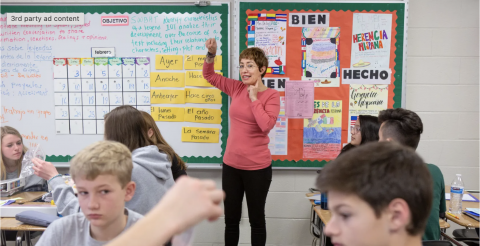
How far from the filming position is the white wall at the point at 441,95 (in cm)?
288

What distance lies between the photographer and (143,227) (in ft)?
1.69

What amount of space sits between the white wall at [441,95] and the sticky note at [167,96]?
644 mm

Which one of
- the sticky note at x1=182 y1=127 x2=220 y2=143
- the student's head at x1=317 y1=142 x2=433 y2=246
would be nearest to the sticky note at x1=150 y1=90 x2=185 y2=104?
the sticky note at x1=182 y1=127 x2=220 y2=143

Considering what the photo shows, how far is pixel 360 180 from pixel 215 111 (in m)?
2.26

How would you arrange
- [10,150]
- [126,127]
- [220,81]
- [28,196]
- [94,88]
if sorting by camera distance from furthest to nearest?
[94,88] < [220,81] < [10,150] < [28,196] < [126,127]

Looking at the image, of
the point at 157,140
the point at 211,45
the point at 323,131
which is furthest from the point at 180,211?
the point at 323,131

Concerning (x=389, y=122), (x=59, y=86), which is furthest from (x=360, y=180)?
(x=59, y=86)

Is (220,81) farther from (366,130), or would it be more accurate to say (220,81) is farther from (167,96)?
(366,130)

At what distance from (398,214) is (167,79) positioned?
248cm

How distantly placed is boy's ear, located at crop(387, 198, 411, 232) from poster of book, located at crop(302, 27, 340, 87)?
2.24 m

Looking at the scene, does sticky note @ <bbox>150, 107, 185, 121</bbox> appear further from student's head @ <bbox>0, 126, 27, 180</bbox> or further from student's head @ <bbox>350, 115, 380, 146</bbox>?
student's head @ <bbox>350, 115, 380, 146</bbox>

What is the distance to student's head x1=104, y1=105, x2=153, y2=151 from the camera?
1.76 meters

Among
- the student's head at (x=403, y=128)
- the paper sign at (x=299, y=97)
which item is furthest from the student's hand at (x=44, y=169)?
the paper sign at (x=299, y=97)

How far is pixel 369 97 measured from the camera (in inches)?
114
